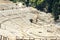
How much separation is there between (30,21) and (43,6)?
18.4 meters

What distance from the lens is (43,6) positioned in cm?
3488

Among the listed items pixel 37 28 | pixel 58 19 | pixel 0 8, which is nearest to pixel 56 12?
pixel 58 19

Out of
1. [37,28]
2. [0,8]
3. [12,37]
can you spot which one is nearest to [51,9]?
[0,8]

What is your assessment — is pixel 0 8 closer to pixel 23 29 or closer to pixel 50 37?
pixel 23 29

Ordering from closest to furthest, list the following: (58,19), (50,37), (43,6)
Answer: (50,37), (58,19), (43,6)

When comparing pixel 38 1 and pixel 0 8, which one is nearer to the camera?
pixel 0 8

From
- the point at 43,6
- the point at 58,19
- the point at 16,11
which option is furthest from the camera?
the point at 43,6

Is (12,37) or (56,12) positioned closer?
(12,37)

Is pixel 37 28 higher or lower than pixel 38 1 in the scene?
higher

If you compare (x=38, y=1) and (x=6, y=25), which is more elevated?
(x=6, y=25)

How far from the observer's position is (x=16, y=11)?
17.7 m

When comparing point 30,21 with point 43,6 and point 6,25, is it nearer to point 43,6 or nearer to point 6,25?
point 6,25

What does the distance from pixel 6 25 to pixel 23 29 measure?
1.01 meters

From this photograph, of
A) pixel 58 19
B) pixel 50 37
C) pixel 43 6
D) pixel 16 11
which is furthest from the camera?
pixel 43 6
